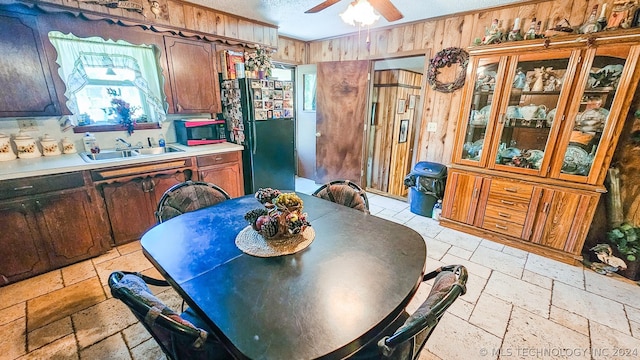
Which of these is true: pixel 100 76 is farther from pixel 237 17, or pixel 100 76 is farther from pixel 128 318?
pixel 128 318

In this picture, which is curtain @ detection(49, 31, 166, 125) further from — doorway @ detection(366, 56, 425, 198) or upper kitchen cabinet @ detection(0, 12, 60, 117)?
doorway @ detection(366, 56, 425, 198)

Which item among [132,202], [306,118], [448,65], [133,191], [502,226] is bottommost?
[502,226]

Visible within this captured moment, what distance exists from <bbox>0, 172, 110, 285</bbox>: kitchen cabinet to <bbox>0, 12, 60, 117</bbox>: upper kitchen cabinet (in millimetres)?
704

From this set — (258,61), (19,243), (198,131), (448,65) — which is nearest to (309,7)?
(258,61)

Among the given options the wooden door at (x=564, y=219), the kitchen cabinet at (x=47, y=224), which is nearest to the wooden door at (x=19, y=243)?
the kitchen cabinet at (x=47, y=224)

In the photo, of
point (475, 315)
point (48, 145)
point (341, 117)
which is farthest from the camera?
point (341, 117)

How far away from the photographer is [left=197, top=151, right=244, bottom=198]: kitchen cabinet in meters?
2.95

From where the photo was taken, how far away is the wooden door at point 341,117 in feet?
13.0

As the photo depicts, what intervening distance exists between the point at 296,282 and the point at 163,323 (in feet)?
1.53

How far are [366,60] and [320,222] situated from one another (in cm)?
310

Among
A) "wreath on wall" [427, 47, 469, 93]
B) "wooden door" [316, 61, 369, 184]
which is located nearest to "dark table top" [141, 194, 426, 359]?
"wreath on wall" [427, 47, 469, 93]

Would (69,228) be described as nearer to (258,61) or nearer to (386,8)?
(258,61)

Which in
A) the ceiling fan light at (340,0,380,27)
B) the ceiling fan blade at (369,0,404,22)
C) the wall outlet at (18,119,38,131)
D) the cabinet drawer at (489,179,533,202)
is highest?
the ceiling fan blade at (369,0,404,22)

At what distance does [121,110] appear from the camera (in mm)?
2793
